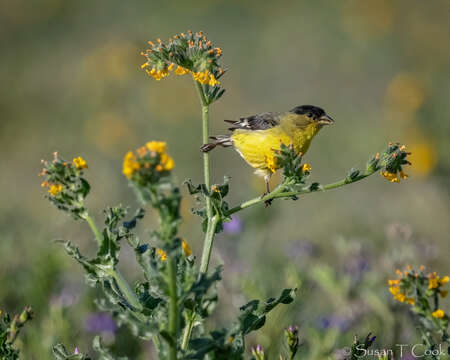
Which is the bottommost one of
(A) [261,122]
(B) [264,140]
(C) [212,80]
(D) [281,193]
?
(D) [281,193]

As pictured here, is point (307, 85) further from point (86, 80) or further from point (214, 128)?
point (86, 80)

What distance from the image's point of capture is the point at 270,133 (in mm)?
3404

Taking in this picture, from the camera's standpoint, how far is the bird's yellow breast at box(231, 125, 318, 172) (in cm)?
325

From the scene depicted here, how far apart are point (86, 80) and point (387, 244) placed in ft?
19.6

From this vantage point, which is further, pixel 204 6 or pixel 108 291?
pixel 204 6

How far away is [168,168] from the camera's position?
1.71 m

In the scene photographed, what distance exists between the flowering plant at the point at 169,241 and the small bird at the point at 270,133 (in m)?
0.92

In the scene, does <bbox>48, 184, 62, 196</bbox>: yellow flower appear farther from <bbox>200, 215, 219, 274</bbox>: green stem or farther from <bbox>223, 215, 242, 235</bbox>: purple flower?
<bbox>223, 215, 242, 235</bbox>: purple flower

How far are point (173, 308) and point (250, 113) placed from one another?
33.4ft

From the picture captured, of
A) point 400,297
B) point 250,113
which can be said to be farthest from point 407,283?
point 250,113

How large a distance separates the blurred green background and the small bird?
679 mm

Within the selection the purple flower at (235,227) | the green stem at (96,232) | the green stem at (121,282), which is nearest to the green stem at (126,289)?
the green stem at (121,282)

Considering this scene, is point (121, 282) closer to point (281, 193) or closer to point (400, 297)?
point (281, 193)

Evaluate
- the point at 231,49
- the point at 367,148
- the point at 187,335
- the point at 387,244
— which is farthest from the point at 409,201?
the point at 231,49
